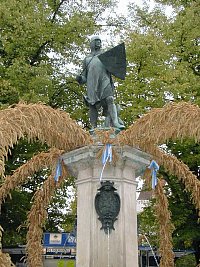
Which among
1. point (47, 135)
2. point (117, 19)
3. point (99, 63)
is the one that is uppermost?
point (117, 19)

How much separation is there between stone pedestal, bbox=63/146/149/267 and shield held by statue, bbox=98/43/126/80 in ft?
5.01

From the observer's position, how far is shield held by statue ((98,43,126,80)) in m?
8.14

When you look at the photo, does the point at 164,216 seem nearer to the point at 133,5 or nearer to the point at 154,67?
the point at 154,67

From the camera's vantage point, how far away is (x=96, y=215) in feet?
23.9

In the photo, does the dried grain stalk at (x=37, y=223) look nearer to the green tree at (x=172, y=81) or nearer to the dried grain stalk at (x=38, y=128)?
the dried grain stalk at (x=38, y=128)

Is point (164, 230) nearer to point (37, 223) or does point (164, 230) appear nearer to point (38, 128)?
point (37, 223)

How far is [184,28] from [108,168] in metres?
11.0

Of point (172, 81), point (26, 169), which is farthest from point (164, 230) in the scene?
point (172, 81)

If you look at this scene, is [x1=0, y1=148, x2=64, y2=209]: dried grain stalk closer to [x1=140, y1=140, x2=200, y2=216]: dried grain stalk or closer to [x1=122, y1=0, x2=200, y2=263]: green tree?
[x1=140, y1=140, x2=200, y2=216]: dried grain stalk

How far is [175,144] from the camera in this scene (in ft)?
50.8

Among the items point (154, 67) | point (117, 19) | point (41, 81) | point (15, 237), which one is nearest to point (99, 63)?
point (41, 81)

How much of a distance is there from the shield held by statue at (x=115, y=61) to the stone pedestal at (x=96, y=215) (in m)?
1.53

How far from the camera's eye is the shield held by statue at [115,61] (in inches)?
320

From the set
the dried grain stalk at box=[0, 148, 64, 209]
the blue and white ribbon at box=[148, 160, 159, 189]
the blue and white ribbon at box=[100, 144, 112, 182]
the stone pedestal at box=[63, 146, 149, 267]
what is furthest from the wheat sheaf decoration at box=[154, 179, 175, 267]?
the blue and white ribbon at box=[100, 144, 112, 182]
